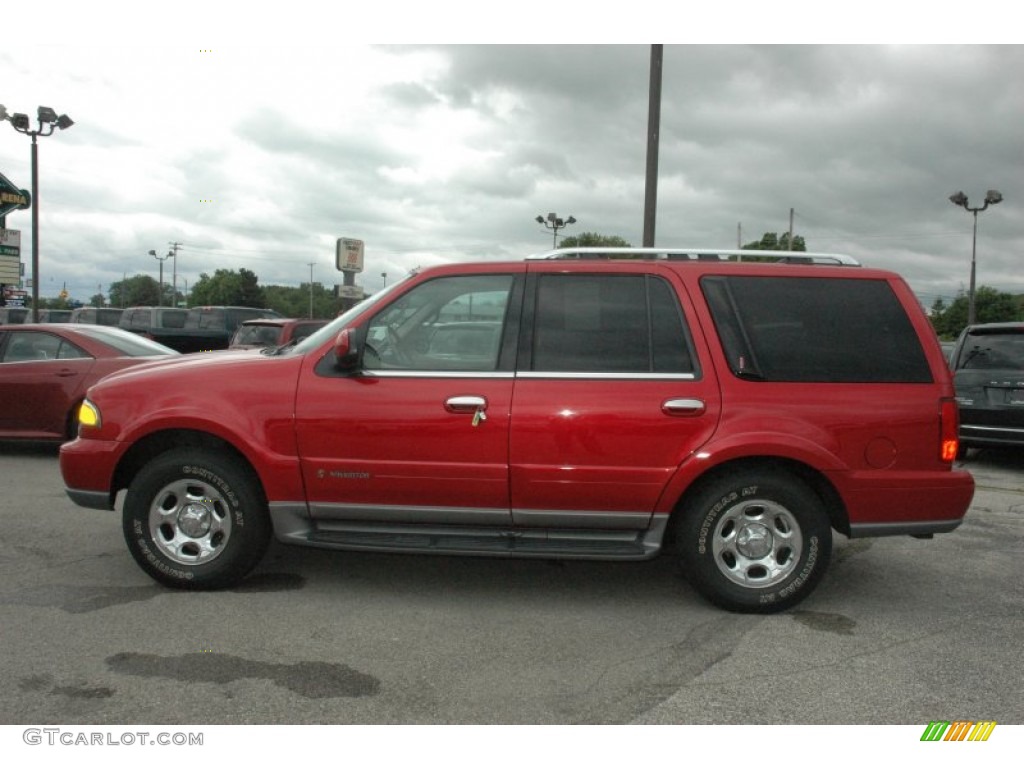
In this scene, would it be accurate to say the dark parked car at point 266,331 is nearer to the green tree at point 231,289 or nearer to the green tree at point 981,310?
the green tree at point 981,310

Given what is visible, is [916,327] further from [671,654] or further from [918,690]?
[671,654]

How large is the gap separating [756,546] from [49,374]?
7686mm

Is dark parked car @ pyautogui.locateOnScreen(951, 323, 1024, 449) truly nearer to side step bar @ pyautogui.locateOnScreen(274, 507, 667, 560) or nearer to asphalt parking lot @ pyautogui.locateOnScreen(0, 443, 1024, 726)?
asphalt parking lot @ pyautogui.locateOnScreen(0, 443, 1024, 726)

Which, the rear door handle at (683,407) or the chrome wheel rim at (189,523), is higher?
the rear door handle at (683,407)

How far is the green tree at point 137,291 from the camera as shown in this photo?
126 metres

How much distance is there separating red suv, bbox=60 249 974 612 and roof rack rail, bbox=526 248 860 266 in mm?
65

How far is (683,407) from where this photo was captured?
422 cm

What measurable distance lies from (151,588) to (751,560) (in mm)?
3301

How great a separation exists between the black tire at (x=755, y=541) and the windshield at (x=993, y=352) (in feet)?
21.0

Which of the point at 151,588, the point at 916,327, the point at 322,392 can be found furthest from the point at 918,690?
the point at 151,588

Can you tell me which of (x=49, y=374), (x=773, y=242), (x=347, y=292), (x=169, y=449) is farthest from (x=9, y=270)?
(x=773, y=242)

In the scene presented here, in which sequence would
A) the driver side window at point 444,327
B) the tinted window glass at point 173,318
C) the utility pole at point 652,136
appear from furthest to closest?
the tinted window glass at point 173,318 < the utility pole at point 652,136 < the driver side window at point 444,327

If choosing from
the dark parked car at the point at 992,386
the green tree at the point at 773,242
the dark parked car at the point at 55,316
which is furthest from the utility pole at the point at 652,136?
the green tree at the point at 773,242
